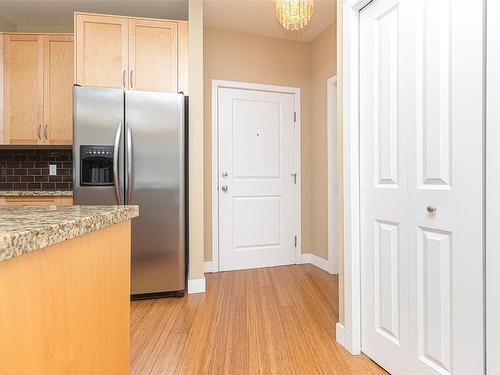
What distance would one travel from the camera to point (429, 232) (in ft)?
4.33

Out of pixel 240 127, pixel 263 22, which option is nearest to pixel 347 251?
pixel 240 127

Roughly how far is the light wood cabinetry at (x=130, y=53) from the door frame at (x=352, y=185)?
4.91 feet

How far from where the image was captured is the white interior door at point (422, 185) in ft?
3.75

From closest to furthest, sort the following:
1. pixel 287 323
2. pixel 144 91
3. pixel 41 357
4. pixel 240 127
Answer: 1. pixel 41 357
2. pixel 287 323
3. pixel 144 91
4. pixel 240 127

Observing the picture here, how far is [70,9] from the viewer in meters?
2.92

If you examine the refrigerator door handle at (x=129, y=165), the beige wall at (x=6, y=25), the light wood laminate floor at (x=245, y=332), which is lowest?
the light wood laminate floor at (x=245, y=332)

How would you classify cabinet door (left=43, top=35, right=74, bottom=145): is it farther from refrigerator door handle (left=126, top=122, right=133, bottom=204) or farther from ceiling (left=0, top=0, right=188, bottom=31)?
refrigerator door handle (left=126, top=122, right=133, bottom=204)

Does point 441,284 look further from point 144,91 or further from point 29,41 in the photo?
point 29,41

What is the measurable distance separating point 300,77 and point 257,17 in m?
0.87

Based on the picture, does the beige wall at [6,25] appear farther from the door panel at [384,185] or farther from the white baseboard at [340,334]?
the white baseboard at [340,334]

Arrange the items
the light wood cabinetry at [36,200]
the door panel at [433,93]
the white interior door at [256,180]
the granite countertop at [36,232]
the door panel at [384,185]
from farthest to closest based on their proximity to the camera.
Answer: the white interior door at [256,180], the light wood cabinetry at [36,200], the door panel at [384,185], the door panel at [433,93], the granite countertop at [36,232]

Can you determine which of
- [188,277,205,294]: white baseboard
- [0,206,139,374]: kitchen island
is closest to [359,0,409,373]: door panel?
[0,206,139,374]: kitchen island

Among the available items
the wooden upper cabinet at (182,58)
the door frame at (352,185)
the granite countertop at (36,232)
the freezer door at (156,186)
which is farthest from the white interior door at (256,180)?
the granite countertop at (36,232)

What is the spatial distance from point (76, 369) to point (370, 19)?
1.95 m
